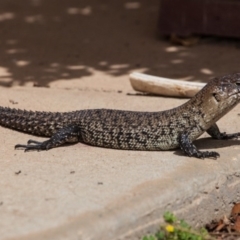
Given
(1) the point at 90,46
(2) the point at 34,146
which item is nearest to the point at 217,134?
(2) the point at 34,146

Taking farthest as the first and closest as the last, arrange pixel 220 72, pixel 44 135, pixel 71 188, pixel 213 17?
pixel 213 17, pixel 220 72, pixel 44 135, pixel 71 188

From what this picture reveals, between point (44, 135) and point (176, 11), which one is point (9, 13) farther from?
point (44, 135)

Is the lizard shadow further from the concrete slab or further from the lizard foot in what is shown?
the lizard foot

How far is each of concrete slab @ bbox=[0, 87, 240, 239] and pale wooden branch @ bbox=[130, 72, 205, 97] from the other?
1478 mm

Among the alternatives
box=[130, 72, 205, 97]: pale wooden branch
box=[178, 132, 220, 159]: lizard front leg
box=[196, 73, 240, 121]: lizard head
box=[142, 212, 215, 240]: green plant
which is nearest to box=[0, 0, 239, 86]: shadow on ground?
box=[130, 72, 205, 97]: pale wooden branch

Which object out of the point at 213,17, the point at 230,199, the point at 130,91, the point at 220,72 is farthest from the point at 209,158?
the point at 213,17

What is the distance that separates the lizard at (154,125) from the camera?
6.92 metres

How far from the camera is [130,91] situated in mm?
10016

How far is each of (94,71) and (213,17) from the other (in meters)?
2.61

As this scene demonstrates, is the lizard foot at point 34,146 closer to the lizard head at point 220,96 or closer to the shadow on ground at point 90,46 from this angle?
the lizard head at point 220,96

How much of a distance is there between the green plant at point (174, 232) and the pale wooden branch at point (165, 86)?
3326 millimetres

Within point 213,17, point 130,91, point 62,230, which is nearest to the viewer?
point 62,230

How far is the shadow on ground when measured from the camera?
1145 cm

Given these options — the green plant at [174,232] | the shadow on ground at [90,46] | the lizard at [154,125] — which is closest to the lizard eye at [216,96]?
the lizard at [154,125]
